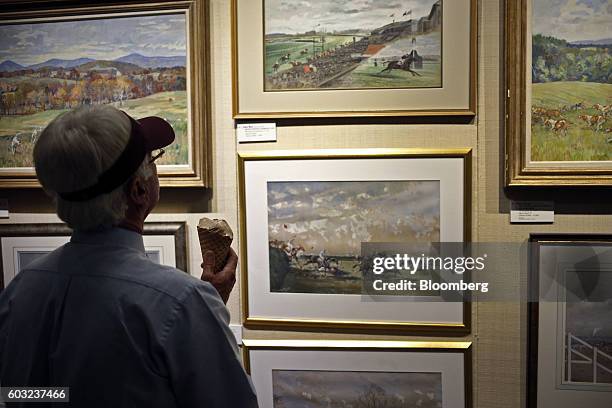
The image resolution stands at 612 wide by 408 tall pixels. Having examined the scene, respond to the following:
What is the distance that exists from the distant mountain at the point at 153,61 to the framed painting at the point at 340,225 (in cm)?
38

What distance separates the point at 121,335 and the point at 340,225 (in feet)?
3.48

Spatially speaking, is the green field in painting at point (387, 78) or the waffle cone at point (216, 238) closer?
the waffle cone at point (216, 238)

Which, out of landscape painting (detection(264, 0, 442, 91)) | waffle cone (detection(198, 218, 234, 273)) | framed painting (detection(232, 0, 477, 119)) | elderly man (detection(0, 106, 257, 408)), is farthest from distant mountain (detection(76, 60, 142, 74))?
elderly man (detection(0, 106, 257, 408))

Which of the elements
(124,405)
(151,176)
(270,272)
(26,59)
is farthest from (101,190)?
(26,59)

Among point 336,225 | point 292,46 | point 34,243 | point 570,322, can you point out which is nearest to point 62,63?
point 34,243

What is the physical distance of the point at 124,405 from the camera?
2.99 feet

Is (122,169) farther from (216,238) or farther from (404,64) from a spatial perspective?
(404,64)

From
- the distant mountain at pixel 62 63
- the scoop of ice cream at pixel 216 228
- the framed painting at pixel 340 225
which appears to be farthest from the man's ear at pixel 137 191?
the distant mountain at pixel 62 63

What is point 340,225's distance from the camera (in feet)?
6.16

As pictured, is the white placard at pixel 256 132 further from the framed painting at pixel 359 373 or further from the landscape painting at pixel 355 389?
the landscape painting at pixel 355 389

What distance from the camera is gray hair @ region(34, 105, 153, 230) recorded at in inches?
35.9

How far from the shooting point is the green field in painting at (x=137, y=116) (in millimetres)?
1929

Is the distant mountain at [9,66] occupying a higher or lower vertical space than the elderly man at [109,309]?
higher

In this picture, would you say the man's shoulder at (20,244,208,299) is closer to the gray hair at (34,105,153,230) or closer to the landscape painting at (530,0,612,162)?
the gray hair at (34,105,153,230)
